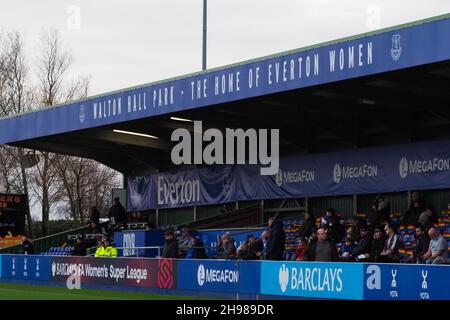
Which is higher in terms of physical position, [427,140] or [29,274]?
[427,140]

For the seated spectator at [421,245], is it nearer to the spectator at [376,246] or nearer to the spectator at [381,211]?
the spectator at [376,246]

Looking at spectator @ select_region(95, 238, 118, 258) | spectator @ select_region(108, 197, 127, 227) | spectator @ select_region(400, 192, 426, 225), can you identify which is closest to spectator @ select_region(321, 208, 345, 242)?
spectator @ select_region(400, 192, 426, 225)

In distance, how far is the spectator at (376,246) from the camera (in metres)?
22.6

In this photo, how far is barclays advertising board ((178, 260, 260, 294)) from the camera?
21859 millimetres

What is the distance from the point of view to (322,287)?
19.7 meters

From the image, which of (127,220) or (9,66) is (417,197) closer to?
(127,220)

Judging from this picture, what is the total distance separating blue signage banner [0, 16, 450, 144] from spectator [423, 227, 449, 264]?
12.7ft

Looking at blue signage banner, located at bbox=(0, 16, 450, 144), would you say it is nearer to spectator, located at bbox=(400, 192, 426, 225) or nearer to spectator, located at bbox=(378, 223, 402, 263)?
spectator, located at bbox=(378, 223, 402, 263)

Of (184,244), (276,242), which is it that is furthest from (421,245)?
(184,244)

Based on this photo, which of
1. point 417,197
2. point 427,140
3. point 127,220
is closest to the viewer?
point 417,197

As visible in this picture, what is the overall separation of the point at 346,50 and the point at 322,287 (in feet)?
23.2

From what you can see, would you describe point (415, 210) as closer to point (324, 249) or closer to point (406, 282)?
point (324, 249)
